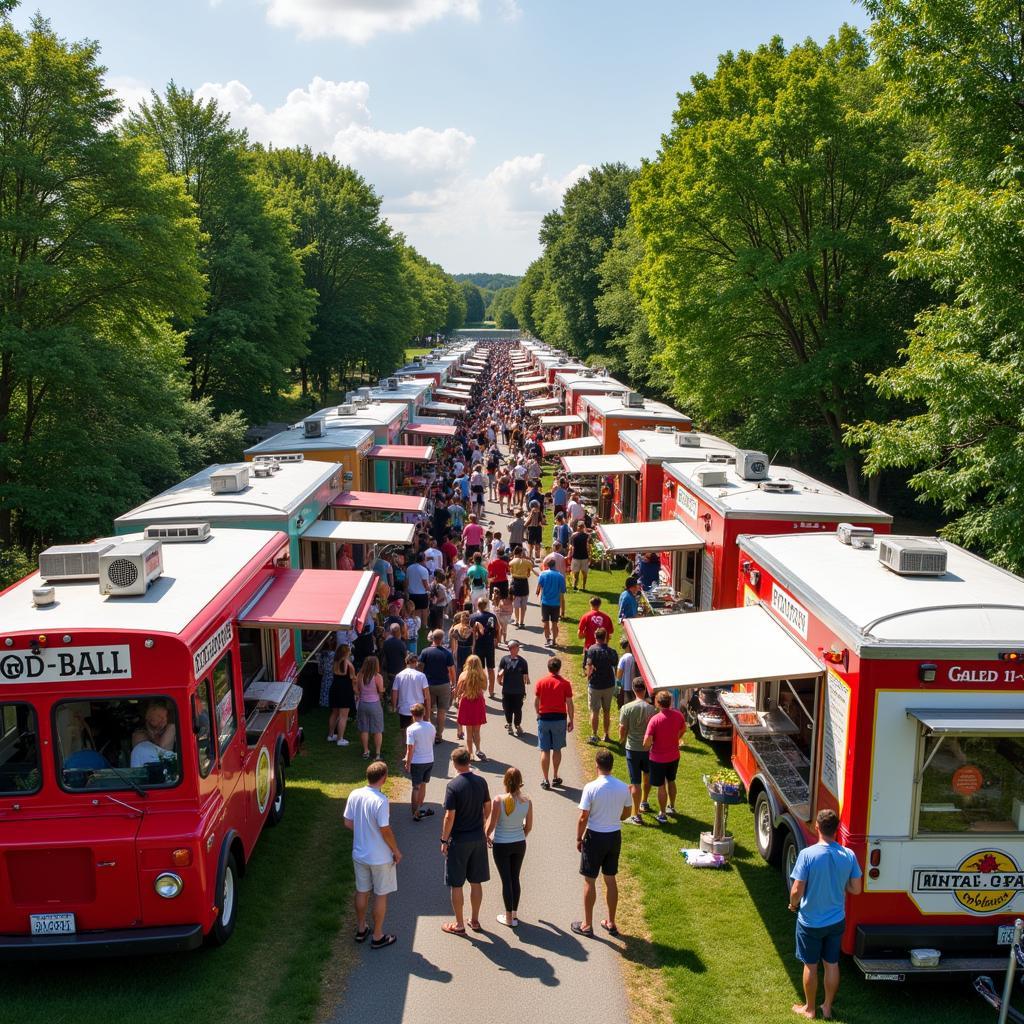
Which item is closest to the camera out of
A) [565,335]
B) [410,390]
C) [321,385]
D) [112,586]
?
[112,586]

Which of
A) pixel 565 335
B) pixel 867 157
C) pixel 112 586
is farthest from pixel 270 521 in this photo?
pixel 565 335

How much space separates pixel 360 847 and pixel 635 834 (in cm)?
345

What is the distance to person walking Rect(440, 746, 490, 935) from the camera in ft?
25.5

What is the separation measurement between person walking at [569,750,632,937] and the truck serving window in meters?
2.29

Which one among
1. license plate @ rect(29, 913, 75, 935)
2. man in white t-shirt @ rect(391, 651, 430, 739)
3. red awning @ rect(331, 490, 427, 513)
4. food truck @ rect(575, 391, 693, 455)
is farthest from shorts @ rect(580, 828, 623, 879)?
food truck @ rect(575, 391, 693, 455)

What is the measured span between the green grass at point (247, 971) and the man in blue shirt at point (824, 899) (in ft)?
11.9

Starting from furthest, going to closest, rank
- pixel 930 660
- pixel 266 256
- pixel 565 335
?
pixel 565 335, pixel 266 256, pixel 930 660

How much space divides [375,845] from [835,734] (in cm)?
374

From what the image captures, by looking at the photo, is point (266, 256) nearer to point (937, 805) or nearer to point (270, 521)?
point (270, 521)

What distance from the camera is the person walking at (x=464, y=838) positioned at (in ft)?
25.5

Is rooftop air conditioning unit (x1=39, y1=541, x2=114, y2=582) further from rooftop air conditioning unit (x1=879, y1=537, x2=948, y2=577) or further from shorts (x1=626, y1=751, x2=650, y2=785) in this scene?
rooftop air conditioning unit (x1=879, y1=537, x2=948, y2=577)

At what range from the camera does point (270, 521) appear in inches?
470

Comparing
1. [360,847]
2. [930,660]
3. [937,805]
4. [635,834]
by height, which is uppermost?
[930,660]

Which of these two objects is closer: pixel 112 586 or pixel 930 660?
pixel 930 660
